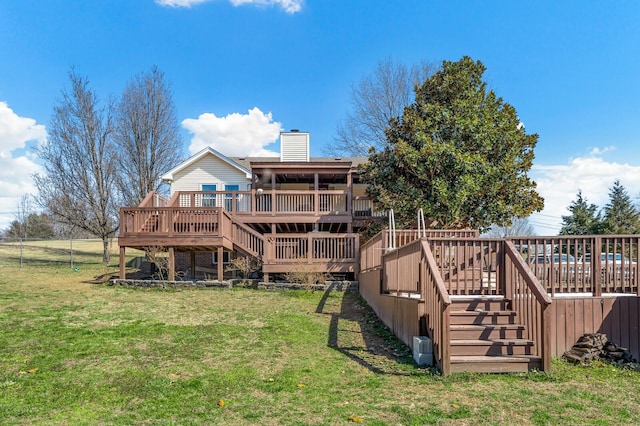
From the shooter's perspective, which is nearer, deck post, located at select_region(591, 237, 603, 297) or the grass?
the grass

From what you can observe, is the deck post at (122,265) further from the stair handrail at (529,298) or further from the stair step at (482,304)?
the stair handrail at (529,298)

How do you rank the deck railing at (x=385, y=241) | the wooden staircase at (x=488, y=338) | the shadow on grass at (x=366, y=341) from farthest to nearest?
1. the deck railing at (x=385, y=241)
2. the shadow on grass at (x=366, y=341)
3. the wooden staircase at (x=488, y=338)

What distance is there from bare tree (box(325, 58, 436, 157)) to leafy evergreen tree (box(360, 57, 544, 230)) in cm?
972

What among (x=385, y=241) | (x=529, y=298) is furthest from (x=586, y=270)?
(x=385, y=241)

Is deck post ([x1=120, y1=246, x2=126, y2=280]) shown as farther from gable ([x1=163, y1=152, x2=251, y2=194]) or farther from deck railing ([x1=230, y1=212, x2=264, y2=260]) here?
gable ([x1=163, y1=152, x2=251, y2=194])

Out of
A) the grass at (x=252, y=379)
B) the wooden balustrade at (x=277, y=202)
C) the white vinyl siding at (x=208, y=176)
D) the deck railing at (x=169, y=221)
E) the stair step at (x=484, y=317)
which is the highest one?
the white vinyl siding at (x=208, y=176)

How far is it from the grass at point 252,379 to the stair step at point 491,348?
40 cm

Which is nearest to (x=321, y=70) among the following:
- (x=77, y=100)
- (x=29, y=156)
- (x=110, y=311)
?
(x=77, y=100)

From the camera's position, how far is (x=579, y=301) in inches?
264

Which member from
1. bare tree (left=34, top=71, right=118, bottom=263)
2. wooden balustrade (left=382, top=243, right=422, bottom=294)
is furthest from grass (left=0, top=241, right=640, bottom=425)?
bare tree (left=34, top=71, right=118, bottom=263)

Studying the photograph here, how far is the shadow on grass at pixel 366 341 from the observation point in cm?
565

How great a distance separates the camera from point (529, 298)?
5.87 metres

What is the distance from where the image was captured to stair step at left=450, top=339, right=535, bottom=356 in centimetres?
543

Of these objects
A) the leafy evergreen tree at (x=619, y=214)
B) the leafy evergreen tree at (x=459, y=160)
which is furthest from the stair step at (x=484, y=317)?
the leafy evergreen tree at (x=619, y=214)
